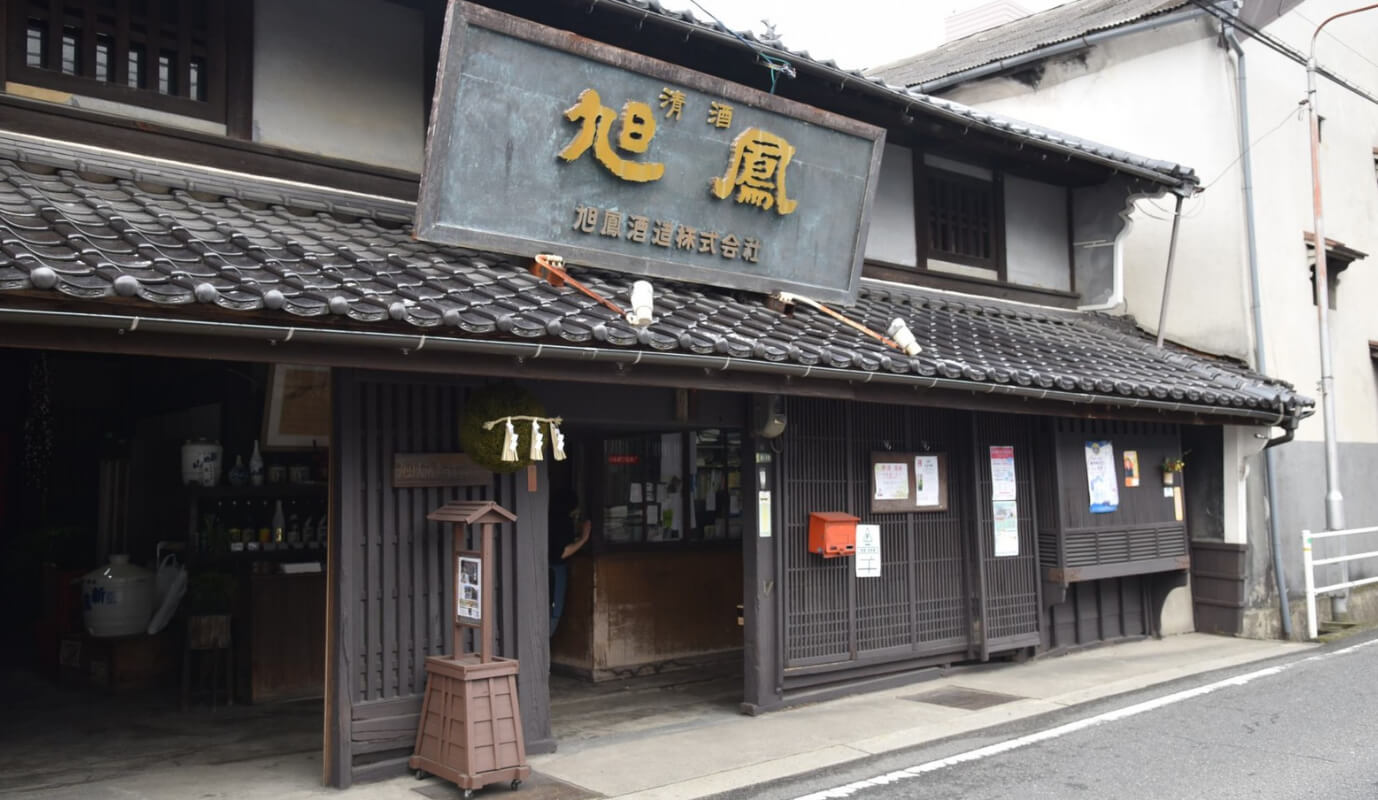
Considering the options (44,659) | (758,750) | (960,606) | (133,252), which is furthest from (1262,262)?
(44,659)

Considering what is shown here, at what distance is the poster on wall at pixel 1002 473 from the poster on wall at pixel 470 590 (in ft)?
21.3

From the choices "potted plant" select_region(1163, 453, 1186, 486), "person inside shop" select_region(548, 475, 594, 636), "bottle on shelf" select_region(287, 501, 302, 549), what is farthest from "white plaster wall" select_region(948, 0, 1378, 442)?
"bottle on shelf" select_region(287, 501, 302, 549)

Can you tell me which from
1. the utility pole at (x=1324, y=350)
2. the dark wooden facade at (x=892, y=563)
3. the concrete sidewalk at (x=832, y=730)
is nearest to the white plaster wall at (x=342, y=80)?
the dark wooden facade at (x=892, y=563)

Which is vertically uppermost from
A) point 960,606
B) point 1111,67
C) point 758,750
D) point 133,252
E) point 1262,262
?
point 1111,67

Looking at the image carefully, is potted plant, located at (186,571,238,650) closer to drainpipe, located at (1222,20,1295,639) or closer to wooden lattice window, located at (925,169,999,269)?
wooden lattice window, located at (925,169,999,269)

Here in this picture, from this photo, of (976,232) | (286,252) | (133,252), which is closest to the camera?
(133,252)

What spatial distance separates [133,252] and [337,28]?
3.47 metres

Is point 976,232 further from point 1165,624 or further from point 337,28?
point 337,28

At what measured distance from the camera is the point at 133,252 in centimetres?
584

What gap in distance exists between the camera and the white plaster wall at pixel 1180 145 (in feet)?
47.9

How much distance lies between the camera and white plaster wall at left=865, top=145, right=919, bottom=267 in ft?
41.1

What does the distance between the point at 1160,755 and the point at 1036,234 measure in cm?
846

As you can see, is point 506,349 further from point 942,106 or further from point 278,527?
point 942,106

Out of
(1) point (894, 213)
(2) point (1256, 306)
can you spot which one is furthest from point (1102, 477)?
(1) point (894, 213)
